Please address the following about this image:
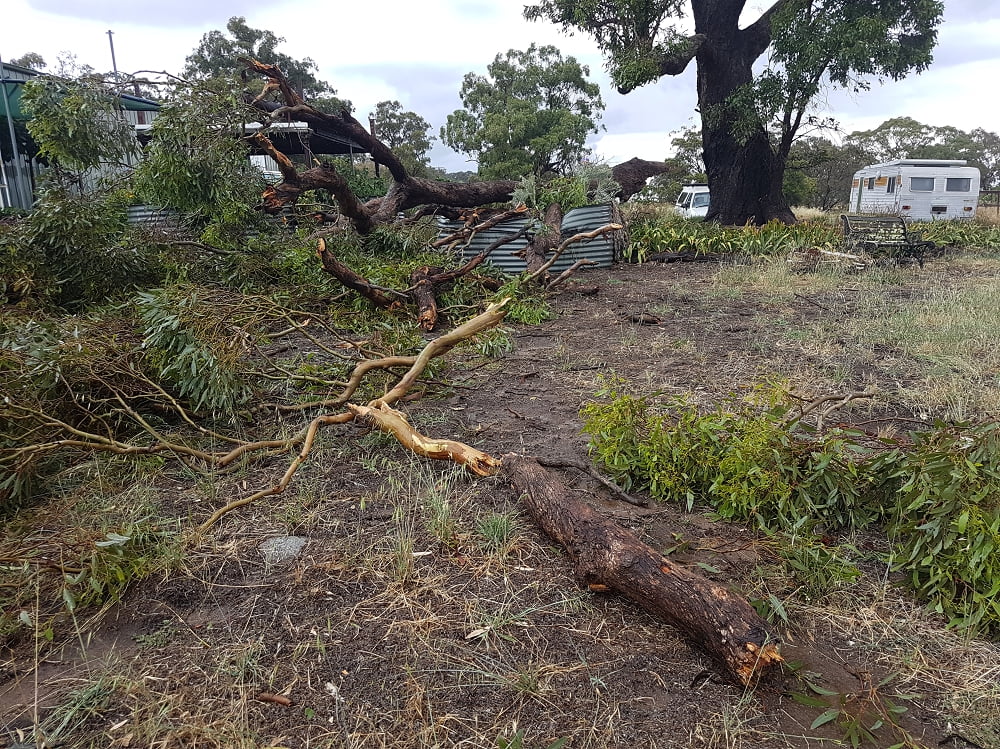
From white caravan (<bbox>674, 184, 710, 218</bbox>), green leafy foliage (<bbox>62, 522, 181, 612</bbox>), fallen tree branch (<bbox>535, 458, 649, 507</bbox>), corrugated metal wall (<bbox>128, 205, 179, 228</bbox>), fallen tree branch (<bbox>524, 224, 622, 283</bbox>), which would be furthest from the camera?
white caravan (<bbox>674, 184, 710, 218</bbox>)

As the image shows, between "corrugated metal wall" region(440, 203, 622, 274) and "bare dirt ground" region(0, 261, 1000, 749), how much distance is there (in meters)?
6.66

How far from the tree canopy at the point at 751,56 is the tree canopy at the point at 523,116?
46.4 ft

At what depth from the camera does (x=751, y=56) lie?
1475 centimetres

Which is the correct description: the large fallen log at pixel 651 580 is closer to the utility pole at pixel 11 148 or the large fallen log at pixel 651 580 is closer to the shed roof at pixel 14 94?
the shed roof at pixel 14 94

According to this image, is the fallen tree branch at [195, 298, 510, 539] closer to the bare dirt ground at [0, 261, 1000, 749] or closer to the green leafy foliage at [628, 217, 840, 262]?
the bare dirt ground at [0, 261, 1000, 749]

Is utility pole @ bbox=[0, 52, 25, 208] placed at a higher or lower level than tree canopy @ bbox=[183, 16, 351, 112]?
lower

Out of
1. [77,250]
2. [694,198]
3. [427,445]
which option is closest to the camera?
[427,445]

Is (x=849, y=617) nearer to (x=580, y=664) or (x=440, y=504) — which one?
(x=580, y=664)

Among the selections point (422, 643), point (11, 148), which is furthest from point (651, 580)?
point (11, 148)

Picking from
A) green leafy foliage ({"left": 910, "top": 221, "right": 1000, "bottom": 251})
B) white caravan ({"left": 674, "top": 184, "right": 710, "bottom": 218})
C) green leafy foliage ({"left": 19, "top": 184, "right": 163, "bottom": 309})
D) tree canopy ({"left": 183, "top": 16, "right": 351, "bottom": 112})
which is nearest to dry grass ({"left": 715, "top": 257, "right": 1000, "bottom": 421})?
green leafy foliage ({"left": 910, "top": 221, "right": 1000, "bottom": 251})

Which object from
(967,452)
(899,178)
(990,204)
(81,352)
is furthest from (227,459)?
(990,204)

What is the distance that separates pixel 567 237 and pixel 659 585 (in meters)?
8.52

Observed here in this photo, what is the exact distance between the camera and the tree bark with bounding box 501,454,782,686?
1867 millimetres

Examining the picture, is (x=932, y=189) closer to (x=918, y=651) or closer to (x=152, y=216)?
(x=152, y=216)
